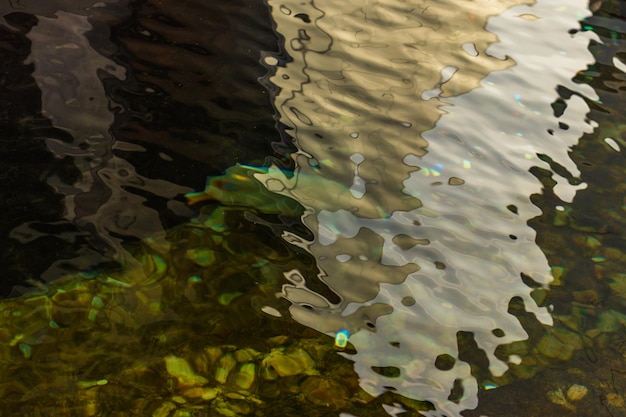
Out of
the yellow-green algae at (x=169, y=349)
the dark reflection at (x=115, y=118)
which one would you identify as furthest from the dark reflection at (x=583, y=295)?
the dark reflection at (x=115, y=118)

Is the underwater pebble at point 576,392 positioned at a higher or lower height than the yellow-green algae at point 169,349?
higher

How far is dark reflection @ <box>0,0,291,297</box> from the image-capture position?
8.88 ft

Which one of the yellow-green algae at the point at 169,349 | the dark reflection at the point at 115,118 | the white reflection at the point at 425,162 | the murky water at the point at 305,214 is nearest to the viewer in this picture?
the yellow-green algae at the point at 169,349

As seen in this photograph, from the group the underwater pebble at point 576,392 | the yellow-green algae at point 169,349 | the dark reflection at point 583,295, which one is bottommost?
the yellow-green algae at point 169,349

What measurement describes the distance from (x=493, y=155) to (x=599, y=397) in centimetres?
139

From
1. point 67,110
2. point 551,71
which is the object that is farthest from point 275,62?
point 551,71

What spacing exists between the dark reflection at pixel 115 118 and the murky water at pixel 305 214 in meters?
0.01

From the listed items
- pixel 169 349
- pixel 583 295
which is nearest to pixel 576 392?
pixel 583 295

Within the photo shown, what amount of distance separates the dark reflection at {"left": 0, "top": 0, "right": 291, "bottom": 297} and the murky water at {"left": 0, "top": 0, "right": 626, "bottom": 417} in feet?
0.04

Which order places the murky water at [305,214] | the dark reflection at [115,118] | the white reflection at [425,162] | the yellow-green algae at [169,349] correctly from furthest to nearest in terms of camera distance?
the dark reflection at [115,118] → the white reflection at [425,162] → the murky water at [305,214] → the yellow-green algae at [169,349]

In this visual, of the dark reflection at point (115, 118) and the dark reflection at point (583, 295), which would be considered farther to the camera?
the dark reflection at point (115, 118)

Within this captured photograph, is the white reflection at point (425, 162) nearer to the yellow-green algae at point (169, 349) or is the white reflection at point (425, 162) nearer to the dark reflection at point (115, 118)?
the yellow-green algae at point (169, 349)

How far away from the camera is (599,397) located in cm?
242

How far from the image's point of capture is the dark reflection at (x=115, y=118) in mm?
2707
